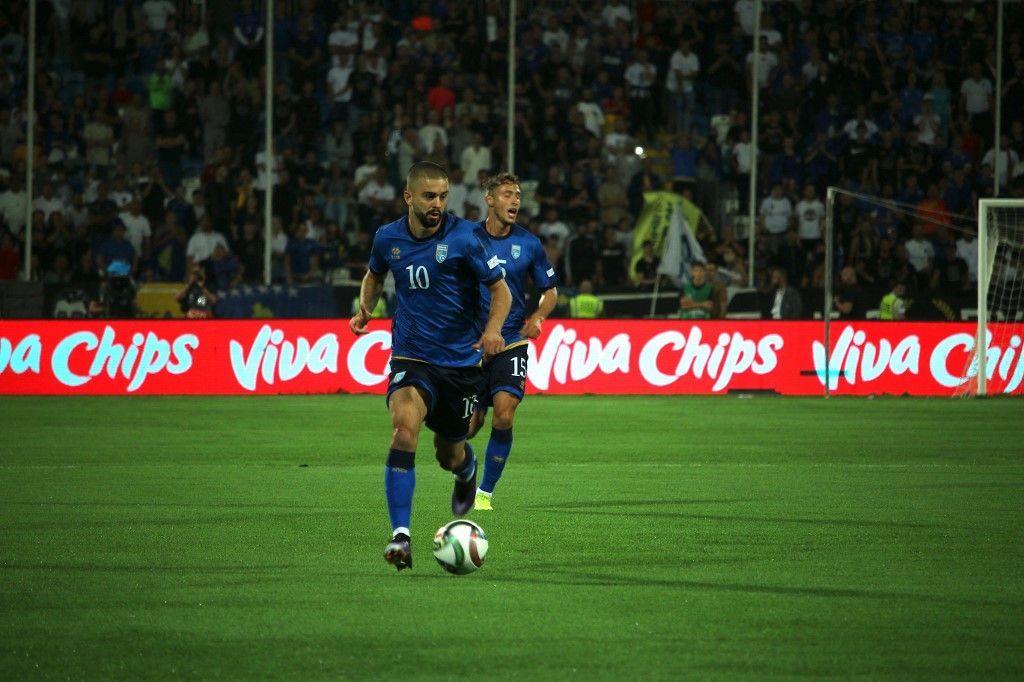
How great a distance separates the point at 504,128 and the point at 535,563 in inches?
799

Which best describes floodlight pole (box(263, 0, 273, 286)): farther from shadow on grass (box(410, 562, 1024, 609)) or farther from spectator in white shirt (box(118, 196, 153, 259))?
shadow on grass (box(410, 562, 1024, 609))

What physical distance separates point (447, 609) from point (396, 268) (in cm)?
248

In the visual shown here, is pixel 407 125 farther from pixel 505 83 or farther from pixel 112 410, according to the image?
pixel 112 410

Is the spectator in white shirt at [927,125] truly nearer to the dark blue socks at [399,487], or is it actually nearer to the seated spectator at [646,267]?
the seated spectator at [646,267]

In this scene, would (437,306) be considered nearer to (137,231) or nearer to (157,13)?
(137,231)

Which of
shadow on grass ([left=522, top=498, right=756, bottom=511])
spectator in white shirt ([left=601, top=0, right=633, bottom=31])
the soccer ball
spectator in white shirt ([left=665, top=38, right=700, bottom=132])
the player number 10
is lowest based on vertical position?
shadow on grass ([left=522, top=498, right=756, bottom=511])

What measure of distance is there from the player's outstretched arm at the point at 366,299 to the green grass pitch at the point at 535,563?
3.95 ft

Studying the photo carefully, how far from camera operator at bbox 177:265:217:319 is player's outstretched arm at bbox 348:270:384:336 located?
1453cm

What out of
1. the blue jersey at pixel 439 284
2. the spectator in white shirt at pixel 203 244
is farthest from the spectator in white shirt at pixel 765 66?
the blue jersey at pixel 439 284

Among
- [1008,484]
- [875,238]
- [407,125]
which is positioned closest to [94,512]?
[1008,484]

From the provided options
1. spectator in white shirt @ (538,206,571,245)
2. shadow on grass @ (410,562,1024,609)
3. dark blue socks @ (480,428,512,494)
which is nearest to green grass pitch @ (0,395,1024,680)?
shadow on grass @ (410,562,1024,609)

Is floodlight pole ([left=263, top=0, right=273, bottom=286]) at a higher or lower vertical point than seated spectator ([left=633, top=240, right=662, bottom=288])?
higher

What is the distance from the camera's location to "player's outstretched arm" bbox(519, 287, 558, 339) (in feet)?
36.0

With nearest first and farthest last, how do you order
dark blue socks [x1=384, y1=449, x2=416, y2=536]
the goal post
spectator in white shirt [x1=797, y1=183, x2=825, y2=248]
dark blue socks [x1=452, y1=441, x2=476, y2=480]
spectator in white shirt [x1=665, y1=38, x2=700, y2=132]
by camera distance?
dark blue socks [x1=384, y1=449, x2=416, y2=536]
dark blue socks [x1=452, y1=441, x2=476, y2=480]
the goal post
spectator in white shirt [x1=797, y1=183, x2=825, y2=248]
spectator in white shirt [x1=665, y1=38, x2=700, y2=132]
